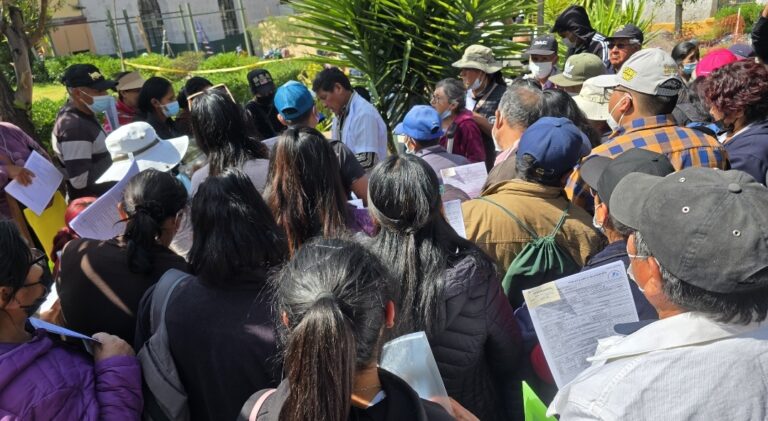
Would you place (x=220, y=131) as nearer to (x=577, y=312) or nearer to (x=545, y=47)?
(x=577, y=312)

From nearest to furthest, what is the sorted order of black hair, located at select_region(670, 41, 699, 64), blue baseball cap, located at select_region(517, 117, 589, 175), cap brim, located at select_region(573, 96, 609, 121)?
blue baseball cap, located at select_region(517, 117, 589, 175) < cap brim, located at select_region(573, 96, 609, 121) < black hair, located at select_region(670, 41, 699, 64)

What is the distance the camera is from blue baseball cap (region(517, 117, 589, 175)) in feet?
7.91

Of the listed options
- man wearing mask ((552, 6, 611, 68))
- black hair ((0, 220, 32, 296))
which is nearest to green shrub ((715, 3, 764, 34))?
man wearing mask ((552, 6, 611, 68))

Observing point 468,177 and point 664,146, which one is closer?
point 664,146

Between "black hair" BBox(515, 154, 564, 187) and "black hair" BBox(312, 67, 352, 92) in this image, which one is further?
"black hair" BBox(312, 67, 352, 92)

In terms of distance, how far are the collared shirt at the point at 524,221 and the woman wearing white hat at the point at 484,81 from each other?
88.1 inches

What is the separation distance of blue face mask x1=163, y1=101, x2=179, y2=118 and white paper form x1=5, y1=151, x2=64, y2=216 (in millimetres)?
1226

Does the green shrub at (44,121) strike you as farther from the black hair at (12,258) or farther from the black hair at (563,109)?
the black hair at (12,258)

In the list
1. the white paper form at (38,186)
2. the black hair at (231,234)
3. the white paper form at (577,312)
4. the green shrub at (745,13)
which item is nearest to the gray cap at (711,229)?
the white paper form at (577,312)

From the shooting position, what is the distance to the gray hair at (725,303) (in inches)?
49.1

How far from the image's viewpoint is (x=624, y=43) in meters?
5.41

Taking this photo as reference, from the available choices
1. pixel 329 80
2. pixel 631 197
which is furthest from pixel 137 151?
pixel 631 197

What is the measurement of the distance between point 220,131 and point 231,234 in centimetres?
147

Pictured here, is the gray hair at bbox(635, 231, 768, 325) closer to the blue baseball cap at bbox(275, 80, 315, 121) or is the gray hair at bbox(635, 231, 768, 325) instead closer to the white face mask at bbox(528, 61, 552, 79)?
the blue baseball cap at bbox(275, 80, 315, 121)
